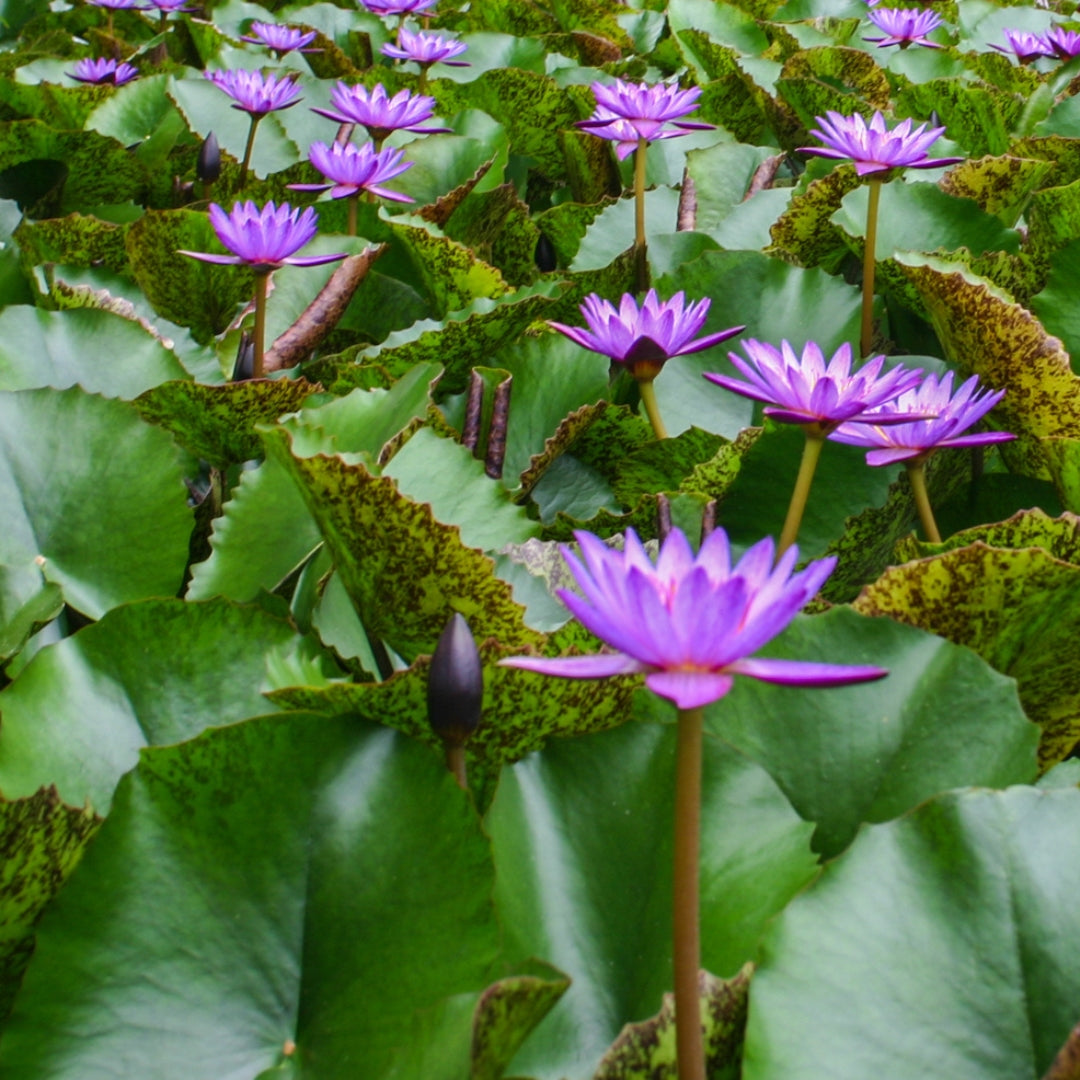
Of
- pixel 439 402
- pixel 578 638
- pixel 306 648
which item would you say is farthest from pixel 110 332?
pixel 578 638

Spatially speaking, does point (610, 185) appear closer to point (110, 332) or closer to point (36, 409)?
point (110, 332)

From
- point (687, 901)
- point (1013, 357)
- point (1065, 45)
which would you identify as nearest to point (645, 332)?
point (1013, 357)

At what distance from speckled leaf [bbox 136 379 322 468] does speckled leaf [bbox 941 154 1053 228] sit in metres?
0.73

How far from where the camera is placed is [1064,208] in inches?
43.1

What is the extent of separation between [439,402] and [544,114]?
78 cm

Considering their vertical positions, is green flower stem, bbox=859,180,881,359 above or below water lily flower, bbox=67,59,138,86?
above

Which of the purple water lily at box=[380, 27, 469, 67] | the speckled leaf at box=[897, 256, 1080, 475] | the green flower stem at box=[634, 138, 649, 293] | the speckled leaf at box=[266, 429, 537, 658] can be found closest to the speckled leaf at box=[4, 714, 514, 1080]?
the speckled leaf at box=[266, 429, 537, 658]

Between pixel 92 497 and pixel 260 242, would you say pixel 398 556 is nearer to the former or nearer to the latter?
pixel 92 497

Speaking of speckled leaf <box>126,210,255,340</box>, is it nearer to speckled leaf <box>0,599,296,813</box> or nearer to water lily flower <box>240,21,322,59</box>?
speckled leaf <box>0,599,296,813</box>

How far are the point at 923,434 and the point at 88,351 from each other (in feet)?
2.19

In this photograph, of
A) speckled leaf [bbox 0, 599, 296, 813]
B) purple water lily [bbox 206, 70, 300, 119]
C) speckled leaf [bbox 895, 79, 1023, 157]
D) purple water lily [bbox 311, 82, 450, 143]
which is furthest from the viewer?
speckled leaf [bbox 895, 79, 1023, 157]

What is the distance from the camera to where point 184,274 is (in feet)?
3.98

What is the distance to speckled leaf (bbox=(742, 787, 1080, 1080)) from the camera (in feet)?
1.55

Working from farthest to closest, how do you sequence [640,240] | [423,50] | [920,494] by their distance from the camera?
[423,50]
[640,240]
[920,494]
